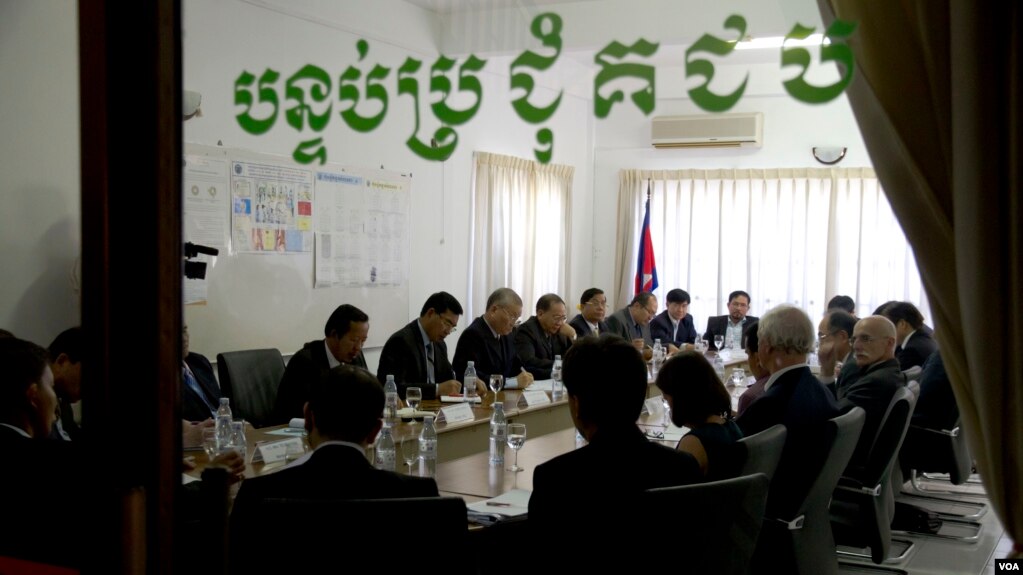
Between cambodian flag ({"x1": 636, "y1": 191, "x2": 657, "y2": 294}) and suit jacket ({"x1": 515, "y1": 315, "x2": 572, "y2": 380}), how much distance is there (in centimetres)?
192

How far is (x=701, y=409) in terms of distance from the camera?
277cm

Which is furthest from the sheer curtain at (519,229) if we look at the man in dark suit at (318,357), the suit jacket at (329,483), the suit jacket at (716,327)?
the suit jacket at (329,483)

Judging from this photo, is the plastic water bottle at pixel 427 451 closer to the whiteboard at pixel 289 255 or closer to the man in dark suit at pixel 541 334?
the whiteboard at pixel 289 255

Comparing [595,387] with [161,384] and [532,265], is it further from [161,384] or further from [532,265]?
[532,265]

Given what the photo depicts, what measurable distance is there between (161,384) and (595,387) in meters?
1.01

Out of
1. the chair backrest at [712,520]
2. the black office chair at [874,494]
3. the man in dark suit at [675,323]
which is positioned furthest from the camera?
the man in dark suit at [675,323]

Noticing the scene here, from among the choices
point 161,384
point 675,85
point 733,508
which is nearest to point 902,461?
point 733,508

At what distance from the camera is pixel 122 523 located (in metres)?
2.11

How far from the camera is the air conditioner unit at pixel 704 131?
8.26 m

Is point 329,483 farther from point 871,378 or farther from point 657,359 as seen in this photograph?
point 657,359

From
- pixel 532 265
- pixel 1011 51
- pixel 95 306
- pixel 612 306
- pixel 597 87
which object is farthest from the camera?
pixel 612 306

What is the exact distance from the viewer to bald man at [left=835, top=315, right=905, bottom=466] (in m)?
3.95

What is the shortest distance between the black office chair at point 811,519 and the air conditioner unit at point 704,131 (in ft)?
18.2

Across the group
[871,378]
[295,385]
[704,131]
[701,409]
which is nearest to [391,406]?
[295,385]
